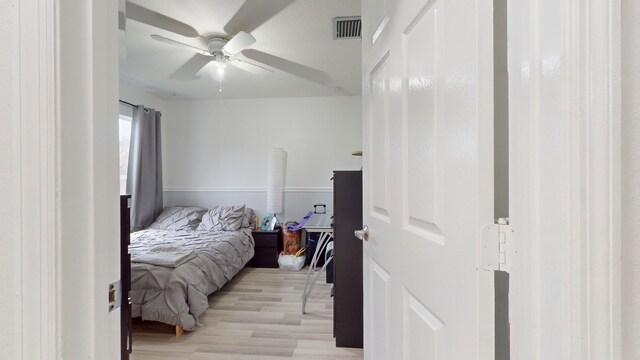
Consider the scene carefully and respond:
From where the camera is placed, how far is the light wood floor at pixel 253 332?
198 cm

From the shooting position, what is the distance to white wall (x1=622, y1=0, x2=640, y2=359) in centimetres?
38

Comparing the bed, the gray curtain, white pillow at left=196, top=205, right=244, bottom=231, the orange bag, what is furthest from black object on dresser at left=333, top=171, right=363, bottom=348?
the gray curtain

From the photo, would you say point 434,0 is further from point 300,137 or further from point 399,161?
point 300,137

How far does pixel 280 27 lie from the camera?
7.74 ft

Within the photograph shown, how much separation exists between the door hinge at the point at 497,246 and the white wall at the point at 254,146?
375 centimetres

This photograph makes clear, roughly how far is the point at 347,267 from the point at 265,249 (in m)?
2.06

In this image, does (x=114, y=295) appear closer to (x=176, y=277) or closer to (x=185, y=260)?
(x=176, y=277)

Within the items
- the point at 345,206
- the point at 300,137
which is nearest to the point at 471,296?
the point at 345,206

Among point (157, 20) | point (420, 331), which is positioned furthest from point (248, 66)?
point (420, 331)

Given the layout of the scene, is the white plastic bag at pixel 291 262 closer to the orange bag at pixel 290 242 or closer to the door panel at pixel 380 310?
the orange bag at pixel 290 242

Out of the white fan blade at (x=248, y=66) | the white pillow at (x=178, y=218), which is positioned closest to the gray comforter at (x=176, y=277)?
the white pillow at (x=178, y=218)

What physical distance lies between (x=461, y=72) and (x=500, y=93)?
9cm

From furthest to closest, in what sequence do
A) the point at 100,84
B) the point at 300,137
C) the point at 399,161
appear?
the point at 300,137
the point at 399,161
the point at 100,84

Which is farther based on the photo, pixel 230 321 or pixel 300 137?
pixel 300 137
